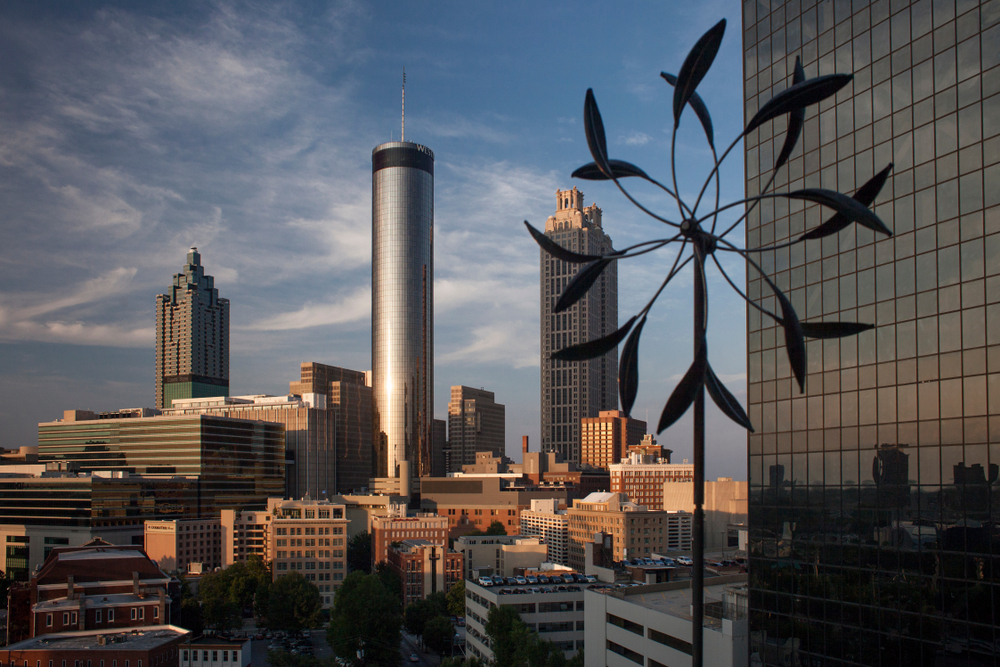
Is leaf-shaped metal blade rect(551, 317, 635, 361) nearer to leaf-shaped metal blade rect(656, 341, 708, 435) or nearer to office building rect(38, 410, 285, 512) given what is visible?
leaf-shaped metal blade rect(656, 341, 708, 435)

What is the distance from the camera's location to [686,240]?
62.8 ft

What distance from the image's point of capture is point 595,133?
19.9 meters

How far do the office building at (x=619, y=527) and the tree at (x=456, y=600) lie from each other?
38.1 m

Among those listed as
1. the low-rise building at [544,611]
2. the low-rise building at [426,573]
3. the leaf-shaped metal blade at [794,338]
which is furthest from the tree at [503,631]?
the leaf-shaped metal blade at [794,338]

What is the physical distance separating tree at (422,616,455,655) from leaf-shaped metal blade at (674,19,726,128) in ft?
323

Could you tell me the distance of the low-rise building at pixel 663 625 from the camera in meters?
45.7

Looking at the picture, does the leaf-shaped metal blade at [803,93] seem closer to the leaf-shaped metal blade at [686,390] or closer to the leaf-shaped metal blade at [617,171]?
the leaf-shaped metal blade at [617,171]

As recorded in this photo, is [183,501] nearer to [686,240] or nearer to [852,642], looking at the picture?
[852,642]

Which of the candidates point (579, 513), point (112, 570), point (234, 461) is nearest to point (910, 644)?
point (112, 570)

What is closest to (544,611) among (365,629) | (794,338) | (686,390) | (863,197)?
(365,629)

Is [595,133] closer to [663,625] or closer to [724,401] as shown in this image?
[724,401]

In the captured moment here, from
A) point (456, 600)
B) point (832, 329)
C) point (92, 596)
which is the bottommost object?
point (456, 600)

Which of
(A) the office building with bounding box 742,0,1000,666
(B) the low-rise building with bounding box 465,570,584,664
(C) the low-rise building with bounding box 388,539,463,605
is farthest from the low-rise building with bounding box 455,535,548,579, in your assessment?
(A) the office building with bounding box 742,0,1000,666

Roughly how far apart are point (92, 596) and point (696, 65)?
3893 inches
